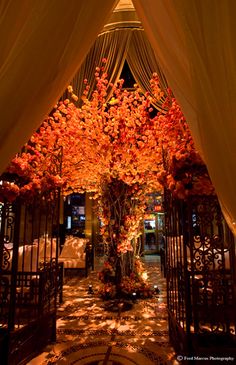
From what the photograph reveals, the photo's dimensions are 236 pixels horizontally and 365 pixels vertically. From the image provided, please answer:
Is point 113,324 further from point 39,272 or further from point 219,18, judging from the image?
point 219,18

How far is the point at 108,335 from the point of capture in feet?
11.2

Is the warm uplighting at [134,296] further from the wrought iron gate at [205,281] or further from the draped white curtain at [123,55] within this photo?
the draped white curtain at [123,55]

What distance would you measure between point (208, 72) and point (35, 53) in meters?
0.98

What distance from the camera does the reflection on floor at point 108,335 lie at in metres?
2.77

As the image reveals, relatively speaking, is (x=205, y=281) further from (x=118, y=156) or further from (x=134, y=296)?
(x=118, y=156)

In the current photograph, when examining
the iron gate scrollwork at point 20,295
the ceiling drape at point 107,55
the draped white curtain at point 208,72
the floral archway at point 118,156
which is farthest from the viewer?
the floral archway at point 118,156

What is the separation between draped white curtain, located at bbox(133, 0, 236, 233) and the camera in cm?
148

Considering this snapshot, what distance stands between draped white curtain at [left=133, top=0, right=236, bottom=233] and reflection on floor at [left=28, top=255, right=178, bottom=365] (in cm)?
206

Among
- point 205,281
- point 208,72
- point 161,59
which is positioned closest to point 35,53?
point 161,59

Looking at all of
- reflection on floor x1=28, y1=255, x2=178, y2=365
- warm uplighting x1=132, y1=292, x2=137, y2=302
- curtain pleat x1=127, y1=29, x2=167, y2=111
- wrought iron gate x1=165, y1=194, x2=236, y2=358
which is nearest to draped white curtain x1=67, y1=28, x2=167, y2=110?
curtain pleat x1=127, y1=29, x2=167, y2=111

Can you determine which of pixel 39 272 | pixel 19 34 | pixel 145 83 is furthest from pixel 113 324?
pixel 19 34

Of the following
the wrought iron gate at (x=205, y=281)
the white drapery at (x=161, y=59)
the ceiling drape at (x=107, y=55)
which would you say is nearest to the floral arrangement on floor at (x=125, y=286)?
the wrought iron gate at (x=205, y=281)

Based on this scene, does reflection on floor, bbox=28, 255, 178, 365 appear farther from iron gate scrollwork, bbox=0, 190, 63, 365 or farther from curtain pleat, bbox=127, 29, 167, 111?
curtain pleat, bbox=127, 29, 167, 111

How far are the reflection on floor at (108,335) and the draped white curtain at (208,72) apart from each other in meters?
2.06
